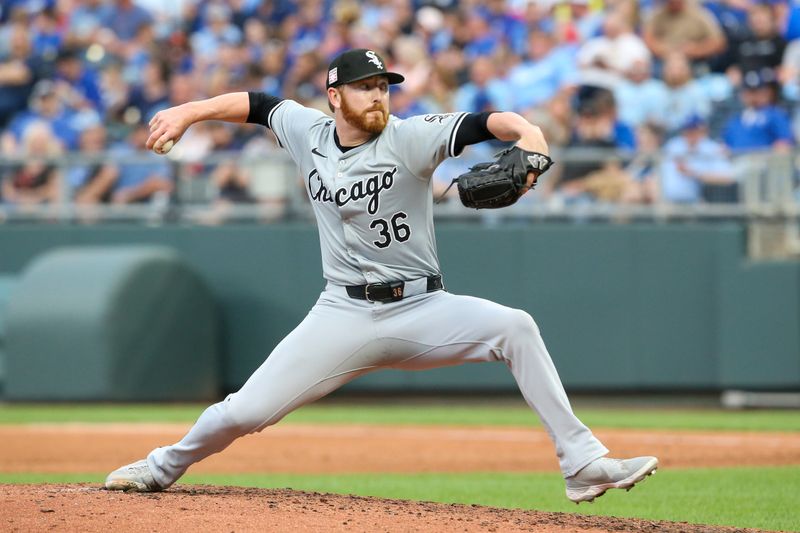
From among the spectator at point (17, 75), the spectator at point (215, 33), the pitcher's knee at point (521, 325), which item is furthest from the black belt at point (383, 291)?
the spectator at point (17, 75)

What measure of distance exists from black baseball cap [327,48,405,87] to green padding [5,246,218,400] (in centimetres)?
763

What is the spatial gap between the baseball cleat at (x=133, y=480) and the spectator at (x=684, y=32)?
29.3 ft

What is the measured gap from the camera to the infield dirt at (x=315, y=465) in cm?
471

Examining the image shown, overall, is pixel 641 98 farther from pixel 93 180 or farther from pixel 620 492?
→ pixel 620 492

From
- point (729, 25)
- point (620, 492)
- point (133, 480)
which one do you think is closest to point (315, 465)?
point (620, 492)

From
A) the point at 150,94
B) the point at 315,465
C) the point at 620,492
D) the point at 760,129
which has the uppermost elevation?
the point at 150,94

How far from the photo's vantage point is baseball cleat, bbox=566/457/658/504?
4.80 metres

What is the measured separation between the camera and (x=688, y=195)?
11906mm

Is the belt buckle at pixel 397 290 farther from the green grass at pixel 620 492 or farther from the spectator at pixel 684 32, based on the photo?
the spectator at pixel 684 32

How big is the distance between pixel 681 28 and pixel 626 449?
5.87m

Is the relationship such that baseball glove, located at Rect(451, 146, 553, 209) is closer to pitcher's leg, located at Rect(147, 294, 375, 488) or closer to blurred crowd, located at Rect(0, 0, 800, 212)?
pitcher's leg, located at Rect(147, 294, 375, 488)

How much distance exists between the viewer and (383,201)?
5.08 meters

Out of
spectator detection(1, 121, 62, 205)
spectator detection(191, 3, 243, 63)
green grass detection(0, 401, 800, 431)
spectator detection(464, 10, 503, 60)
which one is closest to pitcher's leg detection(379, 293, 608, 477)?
green grass detection(0, 401, 800, 431)

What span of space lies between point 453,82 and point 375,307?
8.42 metres
